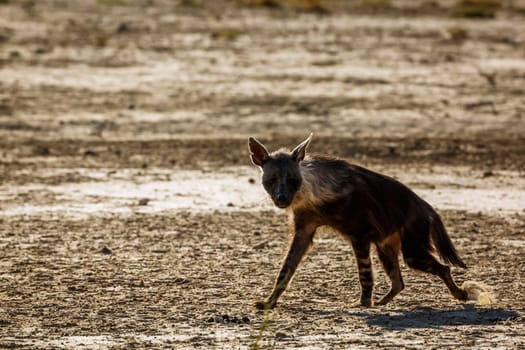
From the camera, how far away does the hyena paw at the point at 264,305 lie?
30.6 ft

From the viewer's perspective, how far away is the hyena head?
926 cm

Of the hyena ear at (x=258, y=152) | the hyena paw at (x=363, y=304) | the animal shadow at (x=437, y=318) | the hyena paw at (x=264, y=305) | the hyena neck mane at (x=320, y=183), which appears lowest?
the hyena paw at (x=363, y=304)

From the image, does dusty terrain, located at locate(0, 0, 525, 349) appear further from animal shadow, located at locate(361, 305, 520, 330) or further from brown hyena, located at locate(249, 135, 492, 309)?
brown hyena, located at locate(249, 135, 492, 309)

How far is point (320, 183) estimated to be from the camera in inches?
373

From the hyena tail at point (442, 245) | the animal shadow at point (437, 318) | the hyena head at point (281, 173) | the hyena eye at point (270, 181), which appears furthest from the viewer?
the hyena tail at point (442, 245)

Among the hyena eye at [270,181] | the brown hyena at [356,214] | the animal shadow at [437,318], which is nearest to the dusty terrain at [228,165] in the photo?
the animal shadow at [437,318]

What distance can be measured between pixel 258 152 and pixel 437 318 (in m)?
1.68

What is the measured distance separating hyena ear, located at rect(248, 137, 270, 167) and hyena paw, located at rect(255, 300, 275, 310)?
94 centimetres

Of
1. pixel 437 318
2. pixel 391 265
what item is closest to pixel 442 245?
pixel 391 265

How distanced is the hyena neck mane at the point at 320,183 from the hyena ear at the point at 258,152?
264 millimetres

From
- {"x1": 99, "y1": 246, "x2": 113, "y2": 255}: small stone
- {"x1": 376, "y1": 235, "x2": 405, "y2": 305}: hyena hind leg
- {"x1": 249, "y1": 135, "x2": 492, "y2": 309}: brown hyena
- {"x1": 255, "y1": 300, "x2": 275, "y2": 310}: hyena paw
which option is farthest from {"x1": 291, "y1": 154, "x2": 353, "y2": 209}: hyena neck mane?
{"x1": 99, "y1": 246, "x2": 113, "y2": 255}: small stone

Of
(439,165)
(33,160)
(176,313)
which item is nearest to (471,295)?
(176,313)

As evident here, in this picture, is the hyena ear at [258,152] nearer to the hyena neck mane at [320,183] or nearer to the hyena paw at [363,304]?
the hyena neck mane at [320,183]

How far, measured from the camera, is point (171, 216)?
13383mm
